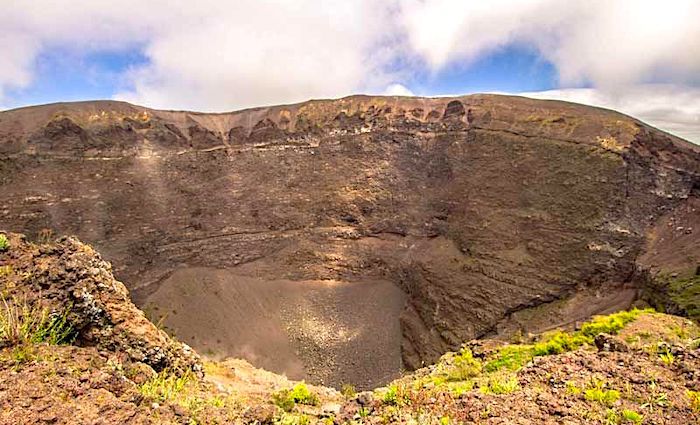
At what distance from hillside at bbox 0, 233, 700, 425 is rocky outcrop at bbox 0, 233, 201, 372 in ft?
0.07

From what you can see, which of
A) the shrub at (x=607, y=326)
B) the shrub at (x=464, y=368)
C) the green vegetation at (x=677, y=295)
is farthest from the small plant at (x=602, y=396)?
the green vegetation at (x=677, y=295)

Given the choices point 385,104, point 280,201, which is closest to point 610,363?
point 280,201

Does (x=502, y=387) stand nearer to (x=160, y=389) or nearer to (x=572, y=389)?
(x=572, y=389)

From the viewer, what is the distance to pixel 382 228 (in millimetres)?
32500

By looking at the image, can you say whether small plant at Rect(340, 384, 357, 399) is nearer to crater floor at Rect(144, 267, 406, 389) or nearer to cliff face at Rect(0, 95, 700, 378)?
crater floor at Rect(144, 267, 406, 389)

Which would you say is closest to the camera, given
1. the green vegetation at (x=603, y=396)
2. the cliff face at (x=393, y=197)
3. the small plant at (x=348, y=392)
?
the green vegetation at (x=603, y=396)

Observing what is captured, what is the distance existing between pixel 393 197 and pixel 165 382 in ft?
87.8

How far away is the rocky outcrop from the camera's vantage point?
756cm

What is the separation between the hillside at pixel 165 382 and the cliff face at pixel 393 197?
15613mm

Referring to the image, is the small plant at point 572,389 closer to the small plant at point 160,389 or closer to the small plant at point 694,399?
the small plant at point 694,399

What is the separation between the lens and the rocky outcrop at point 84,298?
7562 millimetres

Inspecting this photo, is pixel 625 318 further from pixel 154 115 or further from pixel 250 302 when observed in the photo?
pixel 154 115

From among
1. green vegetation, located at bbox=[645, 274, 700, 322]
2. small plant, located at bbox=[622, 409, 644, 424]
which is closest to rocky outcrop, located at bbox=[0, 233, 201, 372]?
small plant, located at bbox=[622, 409, 644, 424]

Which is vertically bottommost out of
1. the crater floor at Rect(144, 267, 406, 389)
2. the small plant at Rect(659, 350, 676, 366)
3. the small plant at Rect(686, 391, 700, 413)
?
the crater floor at Rect(144, 267, 406, 389)
